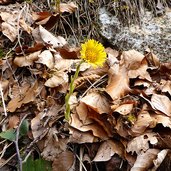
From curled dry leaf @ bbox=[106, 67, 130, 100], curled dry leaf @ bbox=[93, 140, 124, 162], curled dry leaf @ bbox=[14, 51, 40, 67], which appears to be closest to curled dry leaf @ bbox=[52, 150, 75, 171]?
curled dry leaf @ bbox=[93, 140, 124, 162]

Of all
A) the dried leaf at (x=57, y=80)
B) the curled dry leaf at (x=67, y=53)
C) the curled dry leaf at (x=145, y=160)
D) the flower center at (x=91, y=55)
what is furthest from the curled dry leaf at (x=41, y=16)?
the curled dry leaf at (x=145, y=160)

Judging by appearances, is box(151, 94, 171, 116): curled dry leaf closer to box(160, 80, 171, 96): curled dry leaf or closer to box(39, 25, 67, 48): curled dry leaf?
box(160, 80, 171, 96): curled dry leaf

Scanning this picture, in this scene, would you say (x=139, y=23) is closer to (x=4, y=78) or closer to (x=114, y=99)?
(x=114, y=99)

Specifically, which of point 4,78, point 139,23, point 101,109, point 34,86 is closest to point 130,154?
point 101,109

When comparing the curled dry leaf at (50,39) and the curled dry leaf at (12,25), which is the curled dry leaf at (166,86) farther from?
the curled dry leaf at (12,25)

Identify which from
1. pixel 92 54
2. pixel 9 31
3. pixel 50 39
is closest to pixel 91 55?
pixel 92 54
